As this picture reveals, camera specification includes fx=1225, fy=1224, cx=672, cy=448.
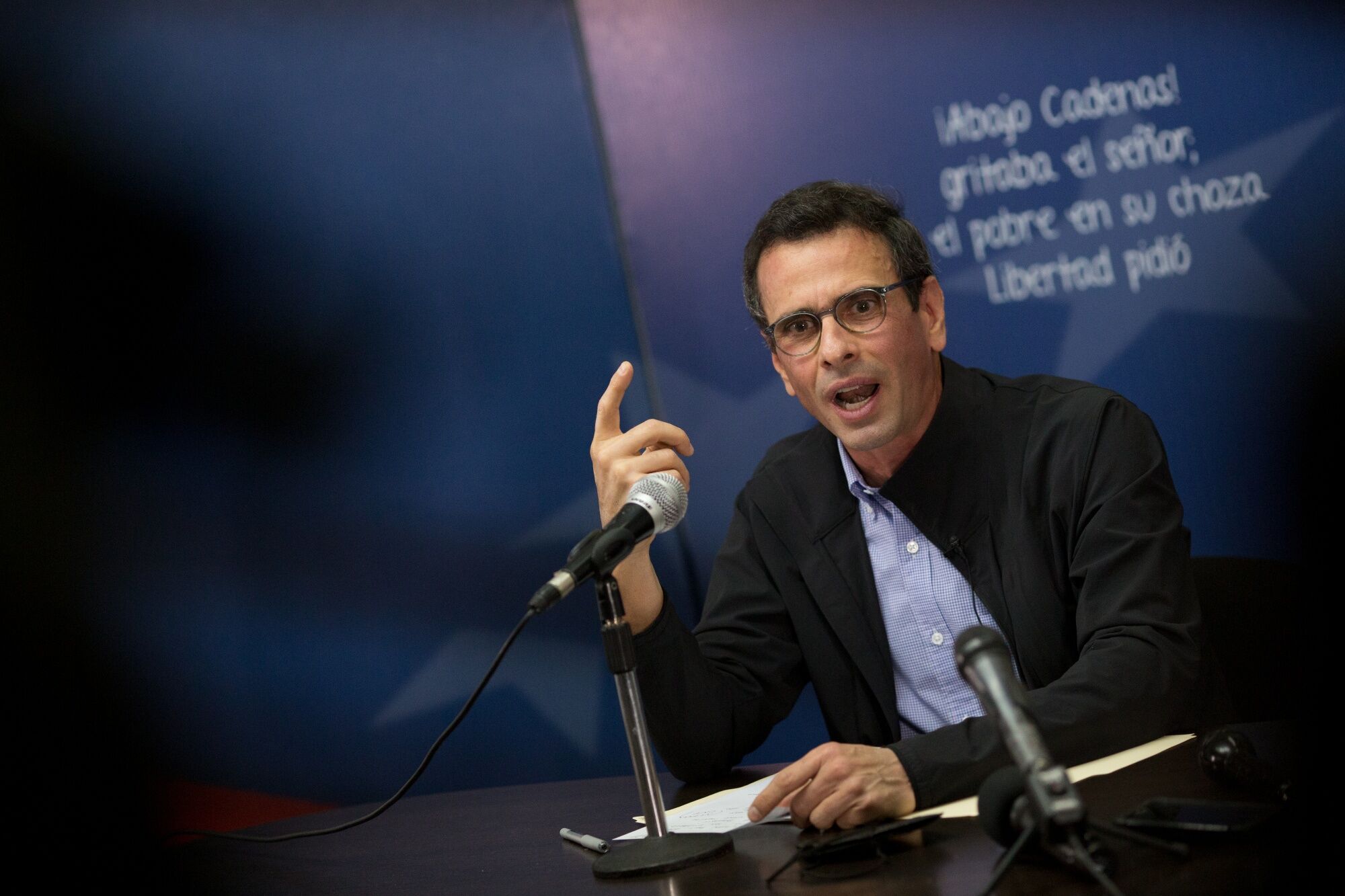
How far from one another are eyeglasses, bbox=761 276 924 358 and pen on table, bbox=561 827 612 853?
90 cm

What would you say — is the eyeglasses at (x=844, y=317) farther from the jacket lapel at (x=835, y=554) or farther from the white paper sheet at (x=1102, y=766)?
the white paper sheet at (x=1102, y=766)

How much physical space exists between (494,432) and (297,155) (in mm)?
815

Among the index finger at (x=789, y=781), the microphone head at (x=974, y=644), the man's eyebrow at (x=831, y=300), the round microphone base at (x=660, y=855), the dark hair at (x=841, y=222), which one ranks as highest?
the dark hair at (x=841, y=222)

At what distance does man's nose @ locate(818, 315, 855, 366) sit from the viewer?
2.06 meters

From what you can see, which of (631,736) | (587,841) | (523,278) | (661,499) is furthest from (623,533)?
(523,278)

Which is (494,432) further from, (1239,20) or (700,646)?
(1239,20)

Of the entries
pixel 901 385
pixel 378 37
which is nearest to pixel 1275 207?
pixel 901 385

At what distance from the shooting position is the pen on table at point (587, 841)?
154cm

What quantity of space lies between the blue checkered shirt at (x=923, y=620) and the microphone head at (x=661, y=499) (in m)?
0.72

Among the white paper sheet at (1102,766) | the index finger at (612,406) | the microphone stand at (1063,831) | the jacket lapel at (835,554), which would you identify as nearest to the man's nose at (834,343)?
the jacket lapel at (835,554)

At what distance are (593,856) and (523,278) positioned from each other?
6.18 feet

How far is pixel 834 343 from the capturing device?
2.06m

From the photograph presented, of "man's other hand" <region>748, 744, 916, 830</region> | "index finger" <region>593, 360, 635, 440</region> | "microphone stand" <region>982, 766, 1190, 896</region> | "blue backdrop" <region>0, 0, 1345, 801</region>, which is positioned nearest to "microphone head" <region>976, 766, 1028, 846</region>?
"microphone stand" <region>982, 766, 1190, 896</region>

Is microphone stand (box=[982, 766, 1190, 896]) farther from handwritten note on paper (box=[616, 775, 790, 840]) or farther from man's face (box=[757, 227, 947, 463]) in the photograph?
man's face (box=[757, 227, 947, 463])
